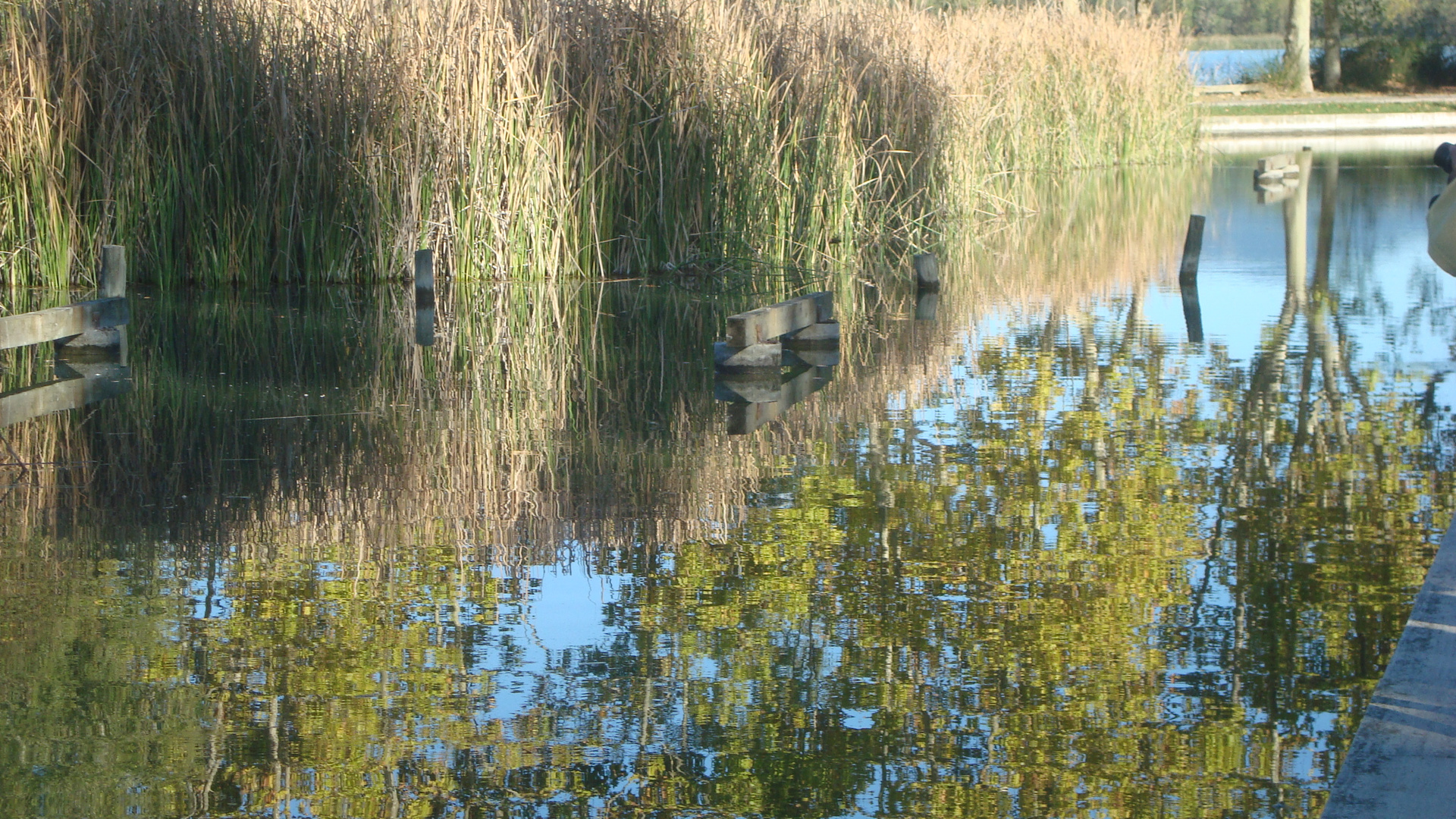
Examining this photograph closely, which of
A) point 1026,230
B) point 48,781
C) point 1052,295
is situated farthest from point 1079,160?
point 48,781

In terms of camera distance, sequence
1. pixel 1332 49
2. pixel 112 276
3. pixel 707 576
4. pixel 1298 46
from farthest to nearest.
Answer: pixel 1332 49 → pixel 1298 46 → pixel 112 276 → pixel 707 576

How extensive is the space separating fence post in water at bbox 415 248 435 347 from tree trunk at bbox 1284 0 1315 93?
36202mm

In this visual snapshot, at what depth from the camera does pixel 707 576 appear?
5.14 meters

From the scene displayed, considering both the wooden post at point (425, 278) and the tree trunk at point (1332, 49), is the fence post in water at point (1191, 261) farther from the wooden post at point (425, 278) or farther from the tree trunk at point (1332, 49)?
the tree trunk at point (1332, 49)

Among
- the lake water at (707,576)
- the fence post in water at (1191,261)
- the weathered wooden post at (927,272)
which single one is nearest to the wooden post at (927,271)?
the weathered wooden post at (927,272)

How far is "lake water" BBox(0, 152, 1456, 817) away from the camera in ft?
12.0

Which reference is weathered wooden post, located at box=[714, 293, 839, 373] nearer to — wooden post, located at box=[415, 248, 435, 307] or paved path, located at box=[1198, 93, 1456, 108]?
wooden post, located at box=[415, 248, 435, 307]

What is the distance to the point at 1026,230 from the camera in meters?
17.1

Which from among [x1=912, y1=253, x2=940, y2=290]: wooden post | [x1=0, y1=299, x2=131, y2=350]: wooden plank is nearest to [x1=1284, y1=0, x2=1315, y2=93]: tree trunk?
[x1=912, y1=253, x2=940, y2=290]: wooden post

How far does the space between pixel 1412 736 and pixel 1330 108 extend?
37157mm

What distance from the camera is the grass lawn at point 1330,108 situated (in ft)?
122

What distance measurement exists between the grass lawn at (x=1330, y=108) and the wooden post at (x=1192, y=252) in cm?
2600

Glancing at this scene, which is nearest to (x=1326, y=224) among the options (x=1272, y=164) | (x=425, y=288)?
(x=1272, y=164)

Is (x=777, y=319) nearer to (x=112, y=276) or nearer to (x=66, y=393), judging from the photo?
(x=66, y=393)
